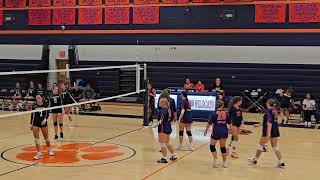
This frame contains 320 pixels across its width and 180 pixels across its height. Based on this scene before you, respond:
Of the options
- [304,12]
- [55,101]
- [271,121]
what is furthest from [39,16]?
[271,121]

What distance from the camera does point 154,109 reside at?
1977cm

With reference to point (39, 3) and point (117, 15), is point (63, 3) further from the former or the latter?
point (117, 15)

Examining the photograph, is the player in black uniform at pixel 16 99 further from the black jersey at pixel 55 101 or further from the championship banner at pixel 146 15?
the black jersey at pixel 55 101

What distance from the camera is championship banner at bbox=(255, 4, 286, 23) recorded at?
72.7 feet

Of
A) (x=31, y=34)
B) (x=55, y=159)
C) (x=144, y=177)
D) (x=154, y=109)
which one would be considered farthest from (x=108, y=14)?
(x=144, y=177)

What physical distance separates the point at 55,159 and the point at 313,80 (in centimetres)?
1507

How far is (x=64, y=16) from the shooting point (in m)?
26.2

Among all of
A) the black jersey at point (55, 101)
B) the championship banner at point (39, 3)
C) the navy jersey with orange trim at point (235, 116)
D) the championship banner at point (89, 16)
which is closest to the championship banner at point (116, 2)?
the championship banner at point (89, 16)

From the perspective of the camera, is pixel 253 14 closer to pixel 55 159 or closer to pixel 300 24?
pixel 300 24

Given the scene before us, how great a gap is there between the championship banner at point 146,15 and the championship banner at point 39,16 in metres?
5.64

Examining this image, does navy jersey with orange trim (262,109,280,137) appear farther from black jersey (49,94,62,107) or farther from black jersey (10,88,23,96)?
black jersey (10,88,23,96)

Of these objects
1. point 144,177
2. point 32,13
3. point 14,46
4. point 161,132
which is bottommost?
point 144,177

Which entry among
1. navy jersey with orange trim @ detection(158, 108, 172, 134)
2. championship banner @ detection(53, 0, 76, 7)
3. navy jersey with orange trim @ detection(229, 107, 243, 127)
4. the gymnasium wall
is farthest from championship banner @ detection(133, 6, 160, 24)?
navy jersey with orange trim @ detection(158, 108, 172, 134)

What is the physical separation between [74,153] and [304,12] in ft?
47.6
